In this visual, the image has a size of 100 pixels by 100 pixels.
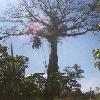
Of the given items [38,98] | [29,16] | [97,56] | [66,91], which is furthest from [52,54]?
[97,56]

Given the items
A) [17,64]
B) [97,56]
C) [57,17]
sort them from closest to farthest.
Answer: [97,56], [17,64], [57,17]

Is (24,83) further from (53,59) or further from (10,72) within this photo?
(53,59)

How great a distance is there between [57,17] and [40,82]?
690cm

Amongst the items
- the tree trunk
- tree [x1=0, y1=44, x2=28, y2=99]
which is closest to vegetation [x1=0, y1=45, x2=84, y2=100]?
tree [x1=0, y1=44, x2=28, y2=99]

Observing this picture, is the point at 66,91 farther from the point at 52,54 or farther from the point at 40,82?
the point at 52,54

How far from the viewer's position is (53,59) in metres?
22.3

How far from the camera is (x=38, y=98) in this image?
609 inches

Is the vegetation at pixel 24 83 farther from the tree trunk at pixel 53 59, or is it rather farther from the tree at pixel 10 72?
the tree trunk at pixel 53 59

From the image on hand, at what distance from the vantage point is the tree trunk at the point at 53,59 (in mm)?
21625

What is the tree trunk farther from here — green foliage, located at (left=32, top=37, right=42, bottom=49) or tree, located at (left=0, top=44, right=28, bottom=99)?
tree, located at (left=0, top=44, right=28, bottom=99)

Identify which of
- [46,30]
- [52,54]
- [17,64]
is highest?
[46,30]

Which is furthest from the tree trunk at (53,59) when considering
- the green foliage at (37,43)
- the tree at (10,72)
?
the tree at (10,72)

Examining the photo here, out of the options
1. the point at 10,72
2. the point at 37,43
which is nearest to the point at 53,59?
the point at 37,43

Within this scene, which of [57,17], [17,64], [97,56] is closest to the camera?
[97,56]
